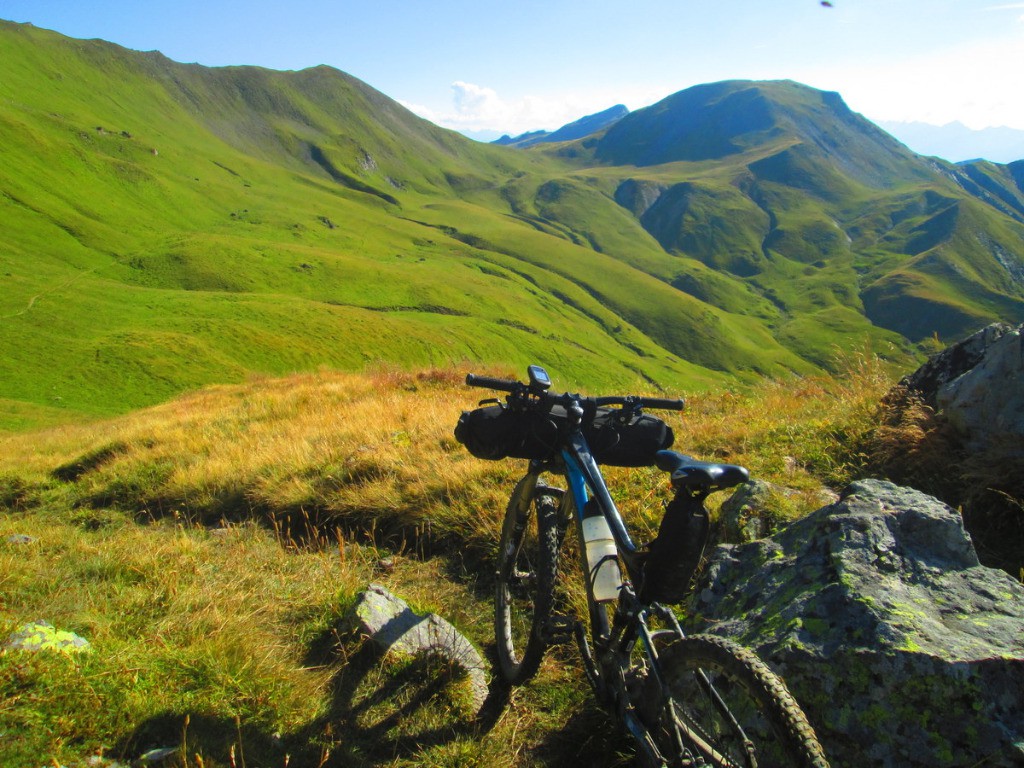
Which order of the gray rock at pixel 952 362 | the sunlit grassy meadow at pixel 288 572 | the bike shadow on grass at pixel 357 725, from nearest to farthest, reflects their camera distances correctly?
the bike shadow on grass at pixel 357 725 → the sunlit grassy meadow at pixel 288 572 → the gray rock at pixel 952 362

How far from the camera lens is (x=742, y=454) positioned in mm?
6840

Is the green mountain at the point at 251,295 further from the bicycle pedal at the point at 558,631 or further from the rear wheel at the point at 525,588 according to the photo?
the bicycle pedal at the point at 558,631

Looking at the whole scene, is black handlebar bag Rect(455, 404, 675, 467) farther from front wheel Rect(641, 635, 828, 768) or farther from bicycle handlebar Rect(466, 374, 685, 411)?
front wheel Rect(641, 635, 828, 768)

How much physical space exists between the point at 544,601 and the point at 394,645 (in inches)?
44.1

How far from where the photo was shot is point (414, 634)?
159 inches

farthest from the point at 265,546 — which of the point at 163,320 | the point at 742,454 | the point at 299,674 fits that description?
the point at 163,320

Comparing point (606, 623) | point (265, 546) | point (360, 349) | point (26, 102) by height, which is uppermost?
point (26, 102)

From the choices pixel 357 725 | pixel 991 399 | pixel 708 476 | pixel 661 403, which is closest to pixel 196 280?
pixel 357 725

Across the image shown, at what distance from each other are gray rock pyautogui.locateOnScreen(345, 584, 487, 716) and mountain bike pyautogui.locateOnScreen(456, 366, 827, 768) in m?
0.21

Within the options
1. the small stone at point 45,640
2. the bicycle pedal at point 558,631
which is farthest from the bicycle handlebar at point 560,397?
the small stone at point 45,640

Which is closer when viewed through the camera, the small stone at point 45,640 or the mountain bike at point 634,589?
the mountain bike at point 634,589

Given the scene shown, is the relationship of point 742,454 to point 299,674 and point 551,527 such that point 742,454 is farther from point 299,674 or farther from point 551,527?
point 299,674

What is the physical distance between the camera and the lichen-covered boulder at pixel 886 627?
2453mm

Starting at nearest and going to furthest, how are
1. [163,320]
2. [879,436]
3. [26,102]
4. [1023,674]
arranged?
[1023,674], [879,436], [163,320], [26,102]
